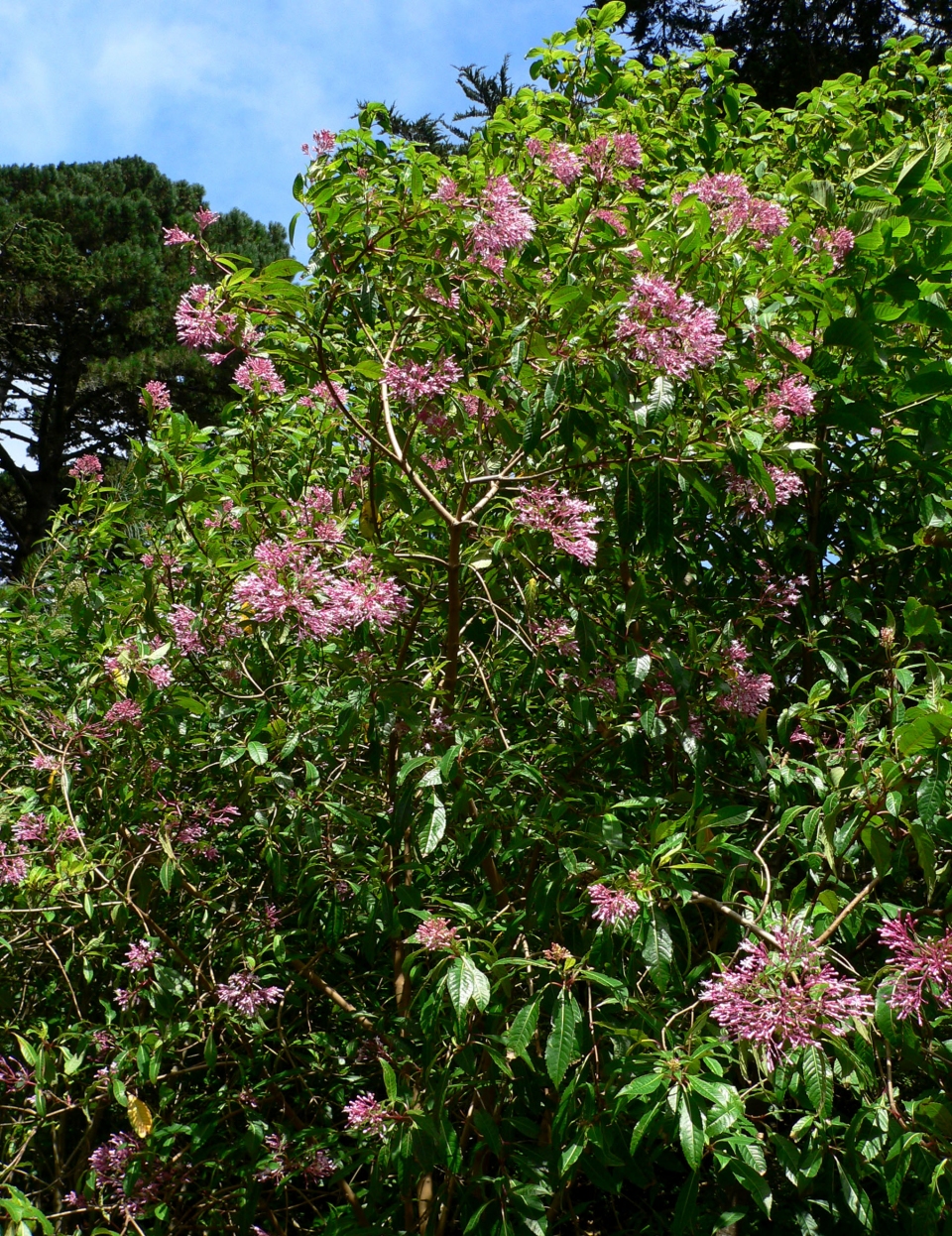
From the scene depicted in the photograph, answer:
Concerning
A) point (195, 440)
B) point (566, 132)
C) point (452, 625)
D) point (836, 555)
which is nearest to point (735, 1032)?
point (452, 625)

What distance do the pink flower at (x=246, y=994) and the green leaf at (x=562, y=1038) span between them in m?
0.96

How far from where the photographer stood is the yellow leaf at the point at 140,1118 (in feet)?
8.48

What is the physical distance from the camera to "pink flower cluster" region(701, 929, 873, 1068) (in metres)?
1.63

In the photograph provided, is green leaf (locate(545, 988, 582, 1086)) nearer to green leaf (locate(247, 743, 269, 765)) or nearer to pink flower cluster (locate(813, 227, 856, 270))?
green leaf (locate(247, 743, 269, 765))

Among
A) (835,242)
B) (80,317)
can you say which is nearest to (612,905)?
(835,242)

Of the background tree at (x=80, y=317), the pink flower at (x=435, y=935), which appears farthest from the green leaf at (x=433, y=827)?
the background tree at (x=80, y=317)

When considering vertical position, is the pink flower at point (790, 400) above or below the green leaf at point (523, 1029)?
above

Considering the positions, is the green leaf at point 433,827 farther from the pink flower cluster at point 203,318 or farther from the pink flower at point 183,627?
the pink flower cluster at point 203,318

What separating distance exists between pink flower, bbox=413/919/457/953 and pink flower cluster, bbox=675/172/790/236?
1.84m

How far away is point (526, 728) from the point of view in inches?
114

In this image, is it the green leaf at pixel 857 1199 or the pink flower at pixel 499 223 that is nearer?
the green leaf at pixel 857 1199

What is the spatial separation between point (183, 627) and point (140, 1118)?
1239 mm

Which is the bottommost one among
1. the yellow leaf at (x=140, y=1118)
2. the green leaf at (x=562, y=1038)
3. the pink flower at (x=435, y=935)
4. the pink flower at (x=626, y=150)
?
the yellow leaf at (x=140, y=1118)

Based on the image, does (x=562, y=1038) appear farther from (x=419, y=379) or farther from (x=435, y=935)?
(x=419, y=379)
